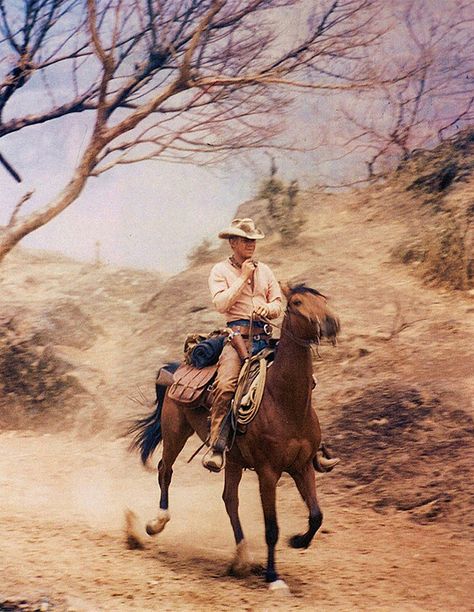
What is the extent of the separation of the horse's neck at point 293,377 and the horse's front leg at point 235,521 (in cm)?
75

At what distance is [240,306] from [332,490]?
211 cm

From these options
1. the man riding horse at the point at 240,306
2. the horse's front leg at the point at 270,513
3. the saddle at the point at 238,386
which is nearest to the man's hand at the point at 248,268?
the man riding horse at the point at 240,306

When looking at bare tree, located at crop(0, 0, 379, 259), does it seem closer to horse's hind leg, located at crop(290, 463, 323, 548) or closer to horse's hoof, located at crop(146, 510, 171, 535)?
horse's hoof, located at crop(146, 510, 171, 535)

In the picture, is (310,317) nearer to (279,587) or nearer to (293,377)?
(293,377)

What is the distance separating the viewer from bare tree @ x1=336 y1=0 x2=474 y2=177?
9492 millimetres

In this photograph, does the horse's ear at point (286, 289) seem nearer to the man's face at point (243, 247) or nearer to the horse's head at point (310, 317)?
the horse's head at point (310, 317)

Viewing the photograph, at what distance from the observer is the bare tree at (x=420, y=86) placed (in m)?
9.49

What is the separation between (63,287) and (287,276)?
3.12m

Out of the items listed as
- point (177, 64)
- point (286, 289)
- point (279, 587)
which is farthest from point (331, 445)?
point (177, 64)

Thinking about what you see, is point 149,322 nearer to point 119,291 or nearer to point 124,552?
point 119,291

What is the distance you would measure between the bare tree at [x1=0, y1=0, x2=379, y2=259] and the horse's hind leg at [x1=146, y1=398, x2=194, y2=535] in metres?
4.16

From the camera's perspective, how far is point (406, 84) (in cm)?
980

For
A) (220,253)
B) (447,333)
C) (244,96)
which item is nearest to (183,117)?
(244,96)

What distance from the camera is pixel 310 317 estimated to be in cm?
485
